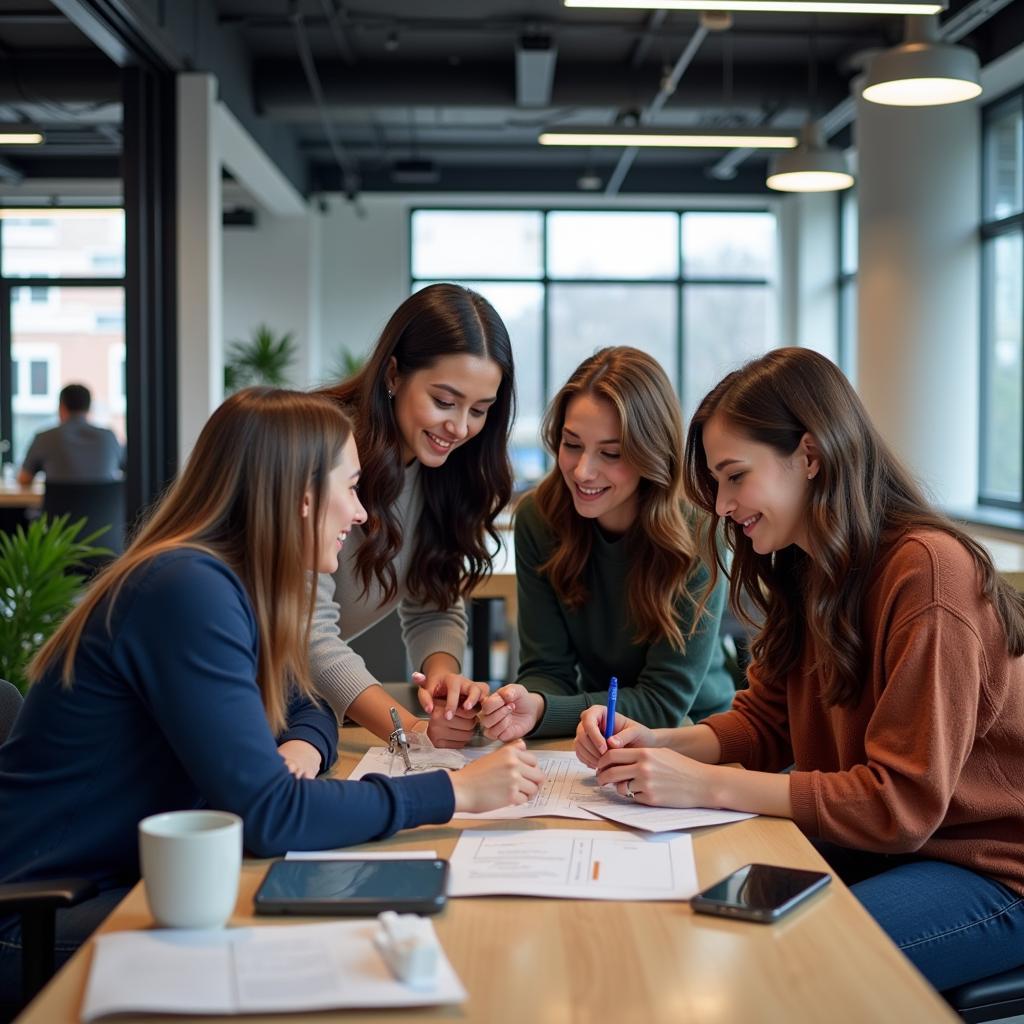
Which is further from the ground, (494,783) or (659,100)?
(659,100)

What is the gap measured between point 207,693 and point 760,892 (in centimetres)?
59

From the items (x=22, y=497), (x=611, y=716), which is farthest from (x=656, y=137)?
(x=611, y=716)

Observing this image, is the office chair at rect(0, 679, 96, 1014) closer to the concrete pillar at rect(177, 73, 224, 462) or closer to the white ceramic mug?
the white ceramic mug

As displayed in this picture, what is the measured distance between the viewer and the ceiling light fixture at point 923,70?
4113 millimetres

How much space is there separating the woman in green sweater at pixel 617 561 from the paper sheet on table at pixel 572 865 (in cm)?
62

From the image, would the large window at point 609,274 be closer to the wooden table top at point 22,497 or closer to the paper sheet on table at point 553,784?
the wooden table top at point 22,497

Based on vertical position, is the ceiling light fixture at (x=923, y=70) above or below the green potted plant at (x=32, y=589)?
above

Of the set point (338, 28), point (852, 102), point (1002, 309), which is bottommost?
point (1002, 309)

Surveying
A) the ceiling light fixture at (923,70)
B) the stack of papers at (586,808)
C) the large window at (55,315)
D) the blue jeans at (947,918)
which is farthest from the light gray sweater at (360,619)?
the large window at (55,315)

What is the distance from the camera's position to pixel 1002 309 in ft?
22.6

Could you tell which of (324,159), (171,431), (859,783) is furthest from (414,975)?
(324,159)

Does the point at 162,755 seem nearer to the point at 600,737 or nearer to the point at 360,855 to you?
the point at 360,855

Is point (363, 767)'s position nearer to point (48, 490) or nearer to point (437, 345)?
point (437, 345)

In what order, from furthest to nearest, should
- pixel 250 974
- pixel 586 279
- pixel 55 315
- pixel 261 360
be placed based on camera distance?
1. pixel 586 279
2. pixel 55 315
3. pixel 261 360
4. pixel 250 974
